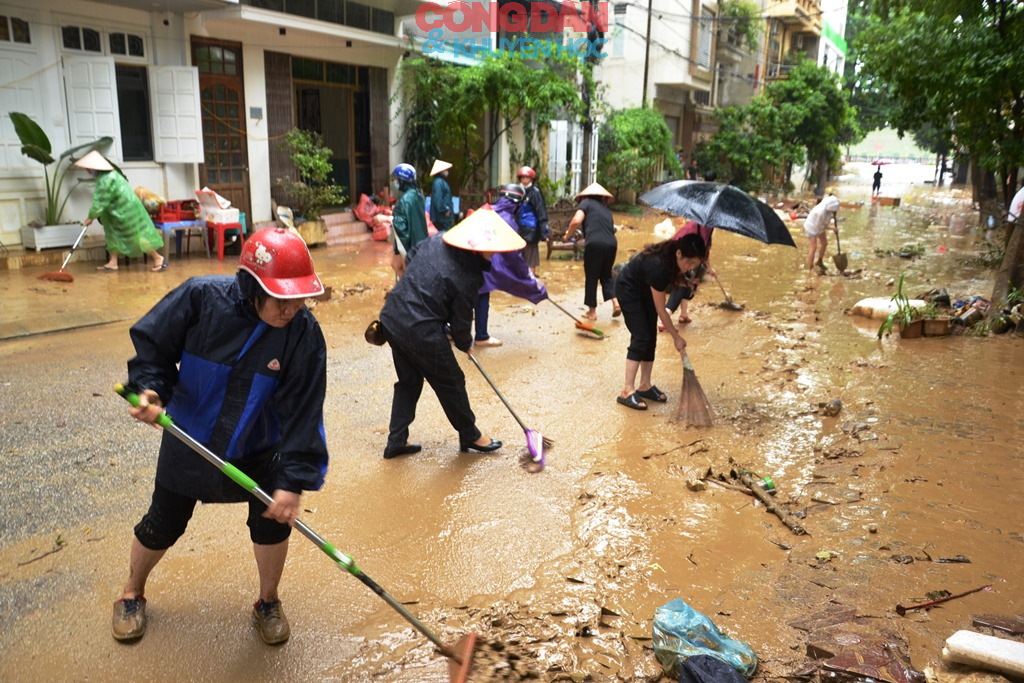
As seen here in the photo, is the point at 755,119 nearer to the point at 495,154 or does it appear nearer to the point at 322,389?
the point at 495,154

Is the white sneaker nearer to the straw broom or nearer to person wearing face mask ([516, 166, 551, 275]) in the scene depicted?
person wearing face mask ([516, 166, 551, 275])

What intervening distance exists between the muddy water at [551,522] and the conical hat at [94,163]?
277 centimetres

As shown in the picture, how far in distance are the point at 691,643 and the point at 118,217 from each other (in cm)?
916

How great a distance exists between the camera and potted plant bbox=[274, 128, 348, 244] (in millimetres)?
12555

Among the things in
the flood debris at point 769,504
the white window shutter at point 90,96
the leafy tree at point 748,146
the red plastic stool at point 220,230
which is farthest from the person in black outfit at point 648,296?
the leafy tree at point 748,146

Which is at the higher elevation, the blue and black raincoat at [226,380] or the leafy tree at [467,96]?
the leafy tree at [467,96]

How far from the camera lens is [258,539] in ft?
9.81

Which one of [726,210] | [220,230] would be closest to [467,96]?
[220,230]

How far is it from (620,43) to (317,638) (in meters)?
24.5

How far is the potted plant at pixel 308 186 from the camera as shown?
494 inches

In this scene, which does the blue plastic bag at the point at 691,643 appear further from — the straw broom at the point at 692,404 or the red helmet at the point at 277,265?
the straw broom at the point at 692,404

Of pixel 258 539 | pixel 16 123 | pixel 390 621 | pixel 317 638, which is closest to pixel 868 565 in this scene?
pixel 390 621

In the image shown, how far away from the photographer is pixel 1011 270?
8.60m

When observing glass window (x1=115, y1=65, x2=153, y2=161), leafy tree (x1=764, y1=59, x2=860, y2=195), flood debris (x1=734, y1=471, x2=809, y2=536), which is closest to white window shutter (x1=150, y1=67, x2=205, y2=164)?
glass window (x1=115, y1=65, x2=153, y2=161)
